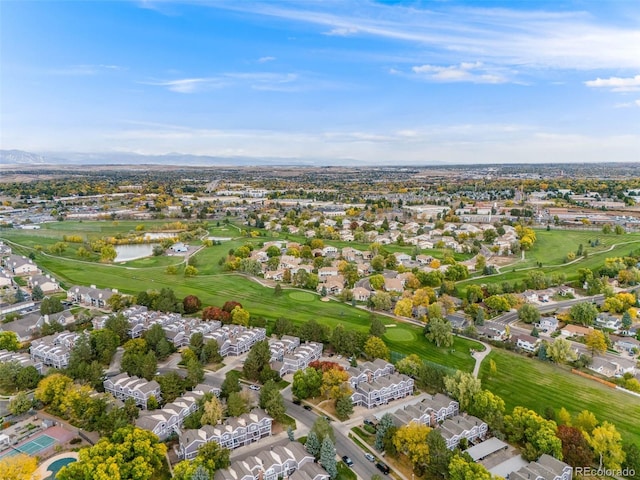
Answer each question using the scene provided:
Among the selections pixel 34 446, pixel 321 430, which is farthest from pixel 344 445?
pixel 34 446

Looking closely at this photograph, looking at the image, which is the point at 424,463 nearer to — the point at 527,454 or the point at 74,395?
the point at 527,454

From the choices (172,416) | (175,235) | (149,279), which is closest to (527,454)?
(172,416)

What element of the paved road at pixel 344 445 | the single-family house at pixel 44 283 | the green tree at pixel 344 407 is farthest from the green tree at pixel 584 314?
the single-family house at pixel 44 283

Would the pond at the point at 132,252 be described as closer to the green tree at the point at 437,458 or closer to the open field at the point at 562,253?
the open field at the point at 562,253

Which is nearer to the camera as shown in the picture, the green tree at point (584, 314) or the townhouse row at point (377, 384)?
the townhouse row at point (377, 384)

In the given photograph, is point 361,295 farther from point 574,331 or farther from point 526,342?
point 574,331

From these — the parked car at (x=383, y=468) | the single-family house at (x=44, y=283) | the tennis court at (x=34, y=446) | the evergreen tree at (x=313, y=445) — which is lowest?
the parked car at (x=383, y=468)
